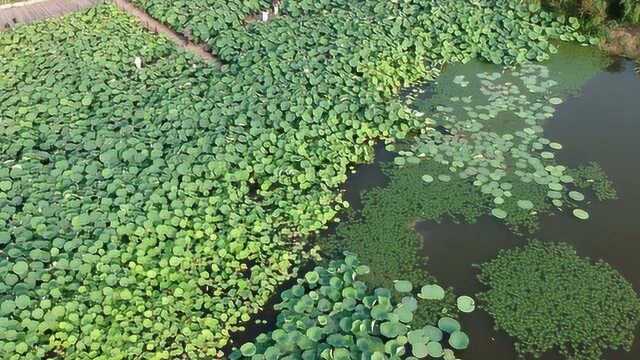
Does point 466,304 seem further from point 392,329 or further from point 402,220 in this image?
point 402,220

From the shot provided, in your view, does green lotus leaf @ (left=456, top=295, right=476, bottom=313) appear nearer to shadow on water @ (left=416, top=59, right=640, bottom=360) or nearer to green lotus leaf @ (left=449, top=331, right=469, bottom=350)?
shadow on water @ (left=416, top=59, right=640, bottom=360)

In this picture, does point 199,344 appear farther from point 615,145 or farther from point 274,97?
point 615,145

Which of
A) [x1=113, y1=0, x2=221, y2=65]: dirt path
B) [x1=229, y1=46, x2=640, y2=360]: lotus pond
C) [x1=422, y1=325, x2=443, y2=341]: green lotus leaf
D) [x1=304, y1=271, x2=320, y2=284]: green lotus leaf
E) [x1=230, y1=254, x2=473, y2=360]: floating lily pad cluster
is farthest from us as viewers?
[x1=113, y1=0, x2=221, y2=65]: dirt path

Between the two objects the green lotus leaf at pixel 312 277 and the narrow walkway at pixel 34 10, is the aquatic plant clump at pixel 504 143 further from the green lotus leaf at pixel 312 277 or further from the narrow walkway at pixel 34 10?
the narrow walkway at pixel 34 10

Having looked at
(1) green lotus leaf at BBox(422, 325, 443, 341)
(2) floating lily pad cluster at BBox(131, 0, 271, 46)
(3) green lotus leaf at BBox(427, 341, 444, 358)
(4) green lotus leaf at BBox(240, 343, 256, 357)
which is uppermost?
Answer: (2) floating lily pad cluster at BBox(131, 0, 271, 46)

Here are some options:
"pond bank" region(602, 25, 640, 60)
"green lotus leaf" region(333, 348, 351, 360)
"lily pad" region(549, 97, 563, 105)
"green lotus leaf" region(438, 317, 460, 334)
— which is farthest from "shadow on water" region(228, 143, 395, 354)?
"pond bank" region(602, 25, 640, 60)

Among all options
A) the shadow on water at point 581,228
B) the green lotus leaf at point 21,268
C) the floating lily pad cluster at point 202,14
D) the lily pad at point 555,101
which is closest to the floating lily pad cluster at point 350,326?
the shadow on water at point 581,228

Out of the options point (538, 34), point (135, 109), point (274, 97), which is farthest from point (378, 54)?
point (135, 109)

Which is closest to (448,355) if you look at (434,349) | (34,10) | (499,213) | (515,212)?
(434,349)
